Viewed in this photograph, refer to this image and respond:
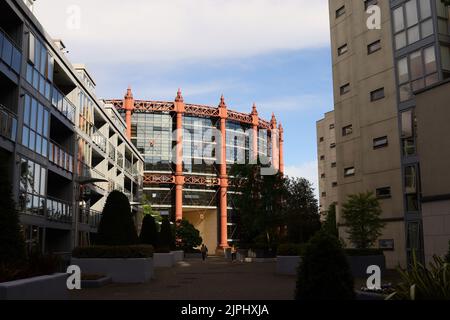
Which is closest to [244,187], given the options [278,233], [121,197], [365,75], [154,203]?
[278,233]

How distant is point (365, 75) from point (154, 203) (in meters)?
62.3

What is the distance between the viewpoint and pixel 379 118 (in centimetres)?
3478

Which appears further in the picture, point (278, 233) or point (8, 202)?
point (278, 233)

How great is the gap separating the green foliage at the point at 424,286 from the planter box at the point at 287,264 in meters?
15.6

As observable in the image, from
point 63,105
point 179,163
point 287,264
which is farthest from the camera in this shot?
point 179,163

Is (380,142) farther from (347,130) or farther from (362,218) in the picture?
(362,218)

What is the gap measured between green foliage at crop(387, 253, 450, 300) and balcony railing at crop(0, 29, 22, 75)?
1977 cm

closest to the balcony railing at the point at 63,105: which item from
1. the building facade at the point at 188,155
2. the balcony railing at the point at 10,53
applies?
the balcony railing at the point at 10,53

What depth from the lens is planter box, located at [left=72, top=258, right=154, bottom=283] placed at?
2000 centimetres

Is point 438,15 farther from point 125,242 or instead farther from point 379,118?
point 125,242

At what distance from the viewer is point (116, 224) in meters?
21.5

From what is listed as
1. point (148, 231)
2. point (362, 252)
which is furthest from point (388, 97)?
point (148, 231)

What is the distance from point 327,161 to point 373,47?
1993 inches

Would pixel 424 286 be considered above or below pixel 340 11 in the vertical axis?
below
